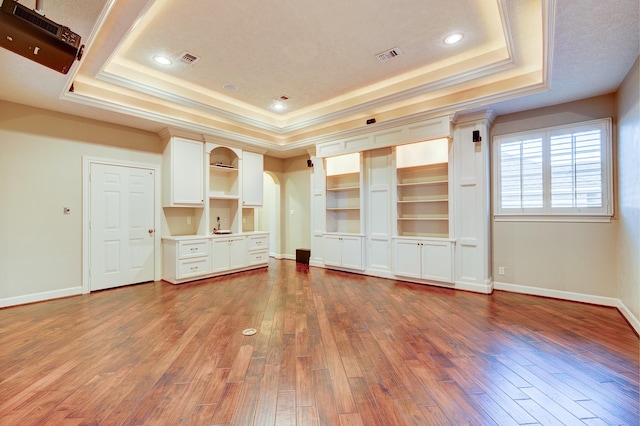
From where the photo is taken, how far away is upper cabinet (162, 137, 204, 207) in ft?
16.7

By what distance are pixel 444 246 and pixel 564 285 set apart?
5.37 feet

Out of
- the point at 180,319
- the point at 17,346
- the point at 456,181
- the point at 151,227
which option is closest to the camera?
the point at 17,346

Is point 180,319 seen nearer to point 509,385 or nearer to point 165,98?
point 509,385

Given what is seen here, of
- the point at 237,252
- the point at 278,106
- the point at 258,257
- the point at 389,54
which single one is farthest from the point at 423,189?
the point at 237,252

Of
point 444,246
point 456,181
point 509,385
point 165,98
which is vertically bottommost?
point 509,385

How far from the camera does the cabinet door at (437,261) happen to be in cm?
459

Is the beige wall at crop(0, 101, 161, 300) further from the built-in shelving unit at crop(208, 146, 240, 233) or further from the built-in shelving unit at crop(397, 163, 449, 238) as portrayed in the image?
the built-in shelving unit at crop(397, 163, 449, 238)

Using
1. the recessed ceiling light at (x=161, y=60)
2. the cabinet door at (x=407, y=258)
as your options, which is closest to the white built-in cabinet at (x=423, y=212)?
the cabinet door at (x=407, y=258)

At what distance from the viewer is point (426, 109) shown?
15.4 feet

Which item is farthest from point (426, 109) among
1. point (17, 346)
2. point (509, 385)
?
point (17, 346)

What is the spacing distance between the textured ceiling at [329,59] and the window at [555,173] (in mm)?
521

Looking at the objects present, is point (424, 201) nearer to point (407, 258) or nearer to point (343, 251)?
point (407, 258)

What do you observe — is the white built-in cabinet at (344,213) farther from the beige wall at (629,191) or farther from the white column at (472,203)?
the beige wall at (629,191)

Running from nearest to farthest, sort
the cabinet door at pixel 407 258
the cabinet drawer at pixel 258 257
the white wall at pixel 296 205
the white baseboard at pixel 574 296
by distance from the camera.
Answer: the white baseboard at pixel 574 296 → the cabinet door at pixel 407 258 → the cabinet drawer at pixel 258 257 → the white wall at pixel 296 205
